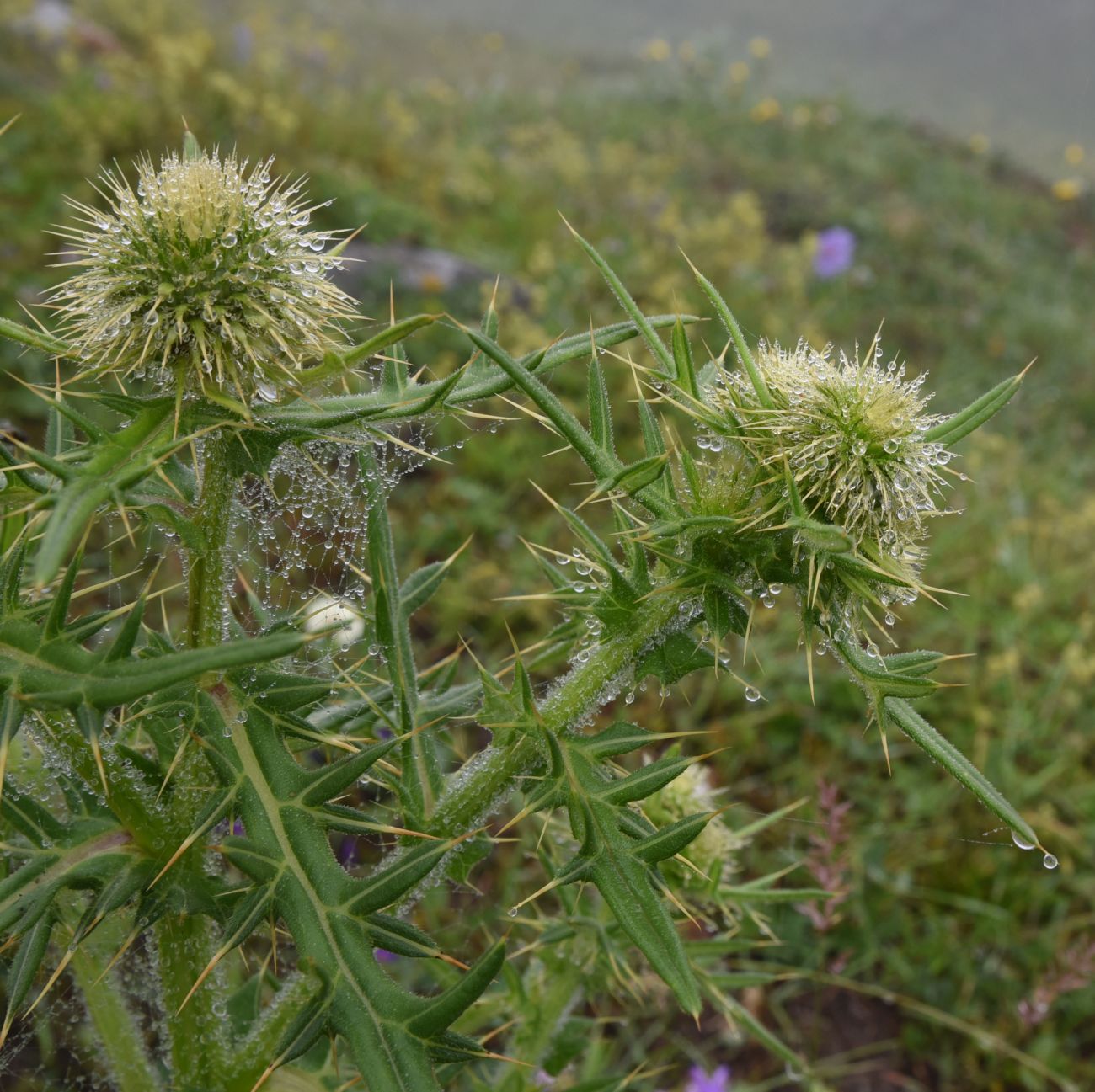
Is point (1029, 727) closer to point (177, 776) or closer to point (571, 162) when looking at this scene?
point (177, 776)

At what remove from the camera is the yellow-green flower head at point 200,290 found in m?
1.17

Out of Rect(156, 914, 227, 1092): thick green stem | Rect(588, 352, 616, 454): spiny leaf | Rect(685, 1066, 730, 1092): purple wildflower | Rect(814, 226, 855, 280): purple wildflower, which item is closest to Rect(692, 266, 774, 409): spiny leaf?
Rect(588, 352, 616, 454): spiny leaf

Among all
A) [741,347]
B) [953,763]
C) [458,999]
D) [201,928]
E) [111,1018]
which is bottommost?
[111,1018]

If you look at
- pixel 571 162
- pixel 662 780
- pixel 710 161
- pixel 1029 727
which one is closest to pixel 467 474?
pixel 1029 727

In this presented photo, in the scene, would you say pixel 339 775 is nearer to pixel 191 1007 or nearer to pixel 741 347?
pixel 191 1007

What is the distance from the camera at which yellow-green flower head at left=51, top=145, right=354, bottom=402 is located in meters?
1.17

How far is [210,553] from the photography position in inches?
50.8

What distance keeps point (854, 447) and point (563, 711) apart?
21.2 inches

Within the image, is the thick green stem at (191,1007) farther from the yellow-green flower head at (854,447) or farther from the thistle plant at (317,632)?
the yellow-green flower head at (854,447)

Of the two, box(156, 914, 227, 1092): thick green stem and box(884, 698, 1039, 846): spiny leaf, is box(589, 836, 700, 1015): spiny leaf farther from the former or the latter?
box(156, 914, 227, 1092): thick green stem

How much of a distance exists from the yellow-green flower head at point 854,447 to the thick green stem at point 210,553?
70 cm

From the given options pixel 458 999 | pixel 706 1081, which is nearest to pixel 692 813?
pixel 458 999

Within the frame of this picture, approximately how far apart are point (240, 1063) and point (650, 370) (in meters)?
1.19

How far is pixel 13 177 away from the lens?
538 cm
